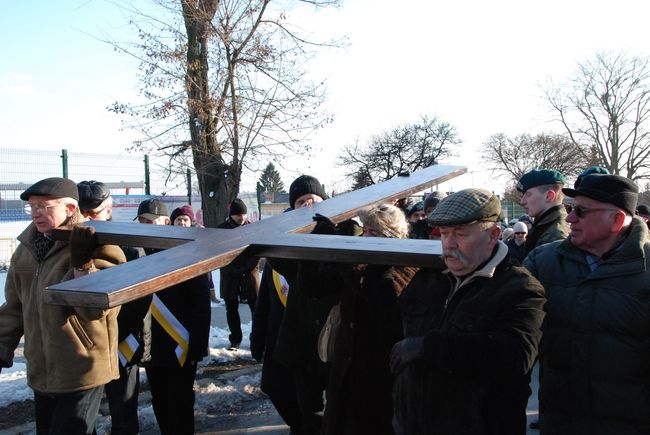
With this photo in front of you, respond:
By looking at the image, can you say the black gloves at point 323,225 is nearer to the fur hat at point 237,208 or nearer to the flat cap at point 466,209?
the flat cap at point 466,209

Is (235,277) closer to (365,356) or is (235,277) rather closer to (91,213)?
(91,213)

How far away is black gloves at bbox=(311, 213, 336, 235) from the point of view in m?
2.52

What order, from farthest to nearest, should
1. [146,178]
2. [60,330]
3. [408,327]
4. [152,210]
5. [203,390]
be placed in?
[146,178]
[203,390]
[152,210]
[60,330]
[408,327]

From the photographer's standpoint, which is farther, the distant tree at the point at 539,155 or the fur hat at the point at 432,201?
the distant tree at the point at 539,155

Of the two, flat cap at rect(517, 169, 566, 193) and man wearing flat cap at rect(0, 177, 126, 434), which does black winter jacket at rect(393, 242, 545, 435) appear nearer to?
man wearing flat cap at rect(0, 177, 126, 434)

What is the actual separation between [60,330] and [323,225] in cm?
143

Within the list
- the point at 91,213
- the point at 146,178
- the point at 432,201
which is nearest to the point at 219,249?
the point at 91,213

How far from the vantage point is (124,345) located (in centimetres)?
353

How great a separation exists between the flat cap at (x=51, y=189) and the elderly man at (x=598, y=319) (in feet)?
7.61

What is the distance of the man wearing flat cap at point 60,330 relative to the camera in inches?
110

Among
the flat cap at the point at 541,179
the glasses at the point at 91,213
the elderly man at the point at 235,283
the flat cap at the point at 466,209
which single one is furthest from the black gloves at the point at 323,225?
the elderly man at the point at 235,283

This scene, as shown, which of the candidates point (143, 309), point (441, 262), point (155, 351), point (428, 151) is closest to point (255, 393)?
point (155, 351)

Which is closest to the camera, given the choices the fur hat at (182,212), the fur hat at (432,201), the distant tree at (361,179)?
the fur hat at (182,212)

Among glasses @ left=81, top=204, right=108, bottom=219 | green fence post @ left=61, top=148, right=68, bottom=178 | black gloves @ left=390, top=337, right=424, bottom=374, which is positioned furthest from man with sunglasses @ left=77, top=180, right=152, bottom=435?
green fence post @ left=61, top=148, right=68, bottom=178
